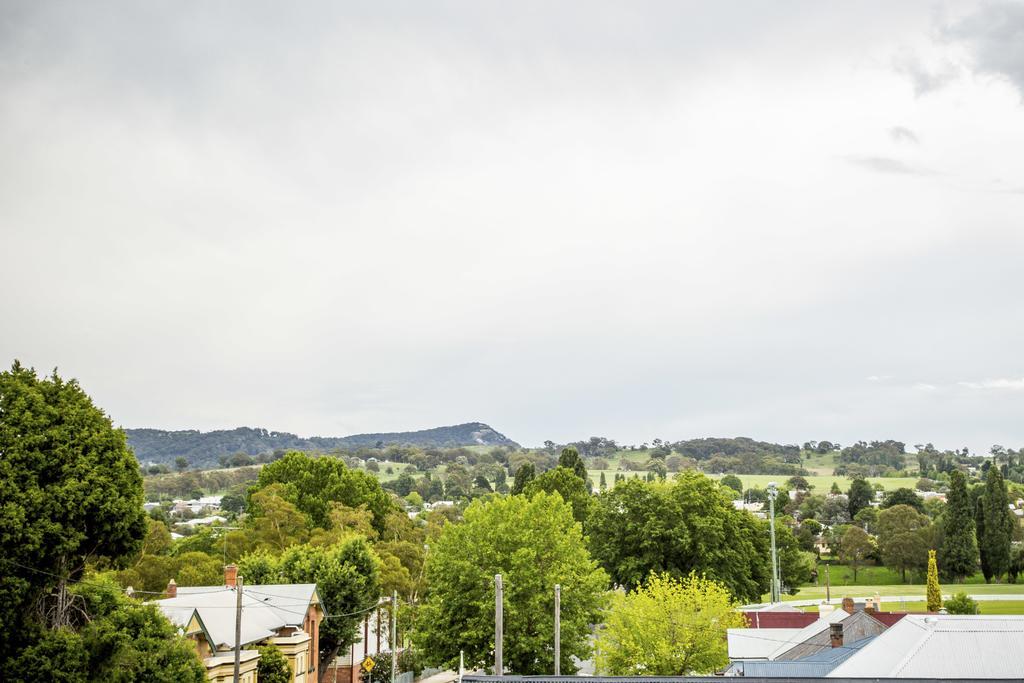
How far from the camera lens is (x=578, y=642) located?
52562mm

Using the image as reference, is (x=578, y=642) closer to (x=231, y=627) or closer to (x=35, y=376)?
(x=231, y=627)

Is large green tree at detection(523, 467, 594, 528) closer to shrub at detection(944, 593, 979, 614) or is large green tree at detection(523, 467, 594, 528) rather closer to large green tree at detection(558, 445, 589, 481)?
large green tree at detection(558, 445, 589, 481)

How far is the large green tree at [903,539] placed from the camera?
124250 millimetres

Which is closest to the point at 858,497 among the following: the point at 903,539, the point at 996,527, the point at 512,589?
the point at 903,539

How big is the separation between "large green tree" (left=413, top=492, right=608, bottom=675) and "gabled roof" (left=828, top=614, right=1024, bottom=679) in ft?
58.8

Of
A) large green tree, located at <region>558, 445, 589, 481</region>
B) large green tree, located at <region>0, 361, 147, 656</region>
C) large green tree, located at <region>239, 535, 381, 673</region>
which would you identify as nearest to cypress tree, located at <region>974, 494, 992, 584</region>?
large green tree, located at <region>558, 445, 589, 481</region>

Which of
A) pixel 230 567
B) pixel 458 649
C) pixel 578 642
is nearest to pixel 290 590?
pixel 230 567

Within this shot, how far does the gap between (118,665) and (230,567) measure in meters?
27.0

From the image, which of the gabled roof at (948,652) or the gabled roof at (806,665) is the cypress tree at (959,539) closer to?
the gabled roof at (806,665)

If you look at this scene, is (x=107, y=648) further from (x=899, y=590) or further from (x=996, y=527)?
(x=996, y=527)

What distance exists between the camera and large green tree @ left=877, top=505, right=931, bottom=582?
12425 cm

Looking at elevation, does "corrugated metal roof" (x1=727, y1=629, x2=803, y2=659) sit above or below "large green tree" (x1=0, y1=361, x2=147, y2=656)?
below

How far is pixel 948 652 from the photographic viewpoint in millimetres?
33312

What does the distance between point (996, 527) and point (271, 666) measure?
306 ft
